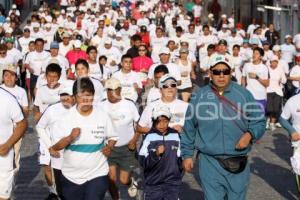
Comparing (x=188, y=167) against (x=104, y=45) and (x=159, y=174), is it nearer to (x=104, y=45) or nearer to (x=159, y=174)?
(x=159, y=174)

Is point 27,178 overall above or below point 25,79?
below

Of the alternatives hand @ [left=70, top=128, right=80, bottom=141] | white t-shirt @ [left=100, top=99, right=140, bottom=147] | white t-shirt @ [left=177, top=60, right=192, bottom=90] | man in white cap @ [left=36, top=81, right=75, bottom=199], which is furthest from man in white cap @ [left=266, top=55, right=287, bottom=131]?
hand @ [left=70, top=128, right=80, bottom=141]

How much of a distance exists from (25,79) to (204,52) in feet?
16.0

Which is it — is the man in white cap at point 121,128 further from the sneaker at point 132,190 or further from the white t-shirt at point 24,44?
the white t-shirt at point 24,44

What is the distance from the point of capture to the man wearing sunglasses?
294 inches

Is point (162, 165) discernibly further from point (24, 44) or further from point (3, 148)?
point (24, 44)

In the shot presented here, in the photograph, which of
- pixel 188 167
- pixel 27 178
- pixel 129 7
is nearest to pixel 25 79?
pixel 27 178

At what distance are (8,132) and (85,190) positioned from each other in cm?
91

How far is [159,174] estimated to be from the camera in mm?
8477

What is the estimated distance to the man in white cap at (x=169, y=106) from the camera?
960cm

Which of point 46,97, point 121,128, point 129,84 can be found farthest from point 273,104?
point 121,128

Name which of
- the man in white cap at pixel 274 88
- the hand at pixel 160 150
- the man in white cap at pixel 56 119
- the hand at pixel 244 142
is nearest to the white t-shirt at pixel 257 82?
the man in white cap at pixel 274 88

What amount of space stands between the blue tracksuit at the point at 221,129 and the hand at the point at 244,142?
0.05 meters

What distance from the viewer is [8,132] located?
7.59m
